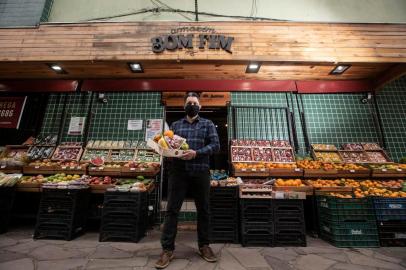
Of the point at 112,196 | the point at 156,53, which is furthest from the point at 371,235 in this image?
the point at 156,53

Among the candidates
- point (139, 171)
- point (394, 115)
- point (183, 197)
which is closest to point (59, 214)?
point (139, 171)

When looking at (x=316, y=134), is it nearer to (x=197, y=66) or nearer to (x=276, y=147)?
(x=276, y=147)

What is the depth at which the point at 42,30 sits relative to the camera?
5699 millimetres

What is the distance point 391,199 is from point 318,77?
3.64 metres

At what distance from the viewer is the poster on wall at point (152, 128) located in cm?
646

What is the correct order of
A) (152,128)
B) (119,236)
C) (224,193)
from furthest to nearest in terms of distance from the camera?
1. (152,128)
2. (224,193)
3. (119,236)

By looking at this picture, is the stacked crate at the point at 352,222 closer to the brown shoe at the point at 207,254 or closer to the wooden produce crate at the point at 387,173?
the wooden produce crate at the point at 387,173

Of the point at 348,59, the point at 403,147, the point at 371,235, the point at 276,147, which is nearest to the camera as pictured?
the point at 371,235

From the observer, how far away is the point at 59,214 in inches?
170

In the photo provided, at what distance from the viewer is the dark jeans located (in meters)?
3.20

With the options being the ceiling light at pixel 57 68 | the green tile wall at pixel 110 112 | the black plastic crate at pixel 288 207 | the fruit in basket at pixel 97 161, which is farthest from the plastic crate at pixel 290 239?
→ the ceiling light at pixel 57 68

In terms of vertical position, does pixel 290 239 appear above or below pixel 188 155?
below

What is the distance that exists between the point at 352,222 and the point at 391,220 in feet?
2.50

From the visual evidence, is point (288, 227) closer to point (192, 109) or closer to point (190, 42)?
point (192, 109)
